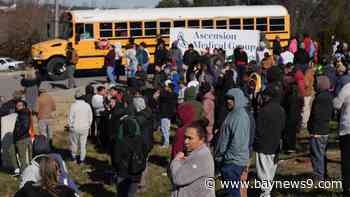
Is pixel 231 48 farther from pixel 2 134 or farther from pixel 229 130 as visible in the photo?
pixel 229 130

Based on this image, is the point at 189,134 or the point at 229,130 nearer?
the point at 189,134

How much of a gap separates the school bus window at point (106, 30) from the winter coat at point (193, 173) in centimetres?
1978

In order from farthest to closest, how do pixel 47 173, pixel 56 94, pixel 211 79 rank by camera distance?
1. pixel 56 94
2. pixel 211 79
3. pixel 47 173

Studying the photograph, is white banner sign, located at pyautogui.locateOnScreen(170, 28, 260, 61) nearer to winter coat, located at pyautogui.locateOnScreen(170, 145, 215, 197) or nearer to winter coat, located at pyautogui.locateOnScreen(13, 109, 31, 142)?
winter coat, located at pyautogui.locateOnScreen(13, 109, 31, 142)

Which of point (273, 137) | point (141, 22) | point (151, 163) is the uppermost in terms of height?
point (141, 22)

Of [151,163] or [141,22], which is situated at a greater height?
[141,22]

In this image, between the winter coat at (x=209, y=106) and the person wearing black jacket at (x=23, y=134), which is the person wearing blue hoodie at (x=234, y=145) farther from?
the person wearing black jacket at (x=23, y=134)

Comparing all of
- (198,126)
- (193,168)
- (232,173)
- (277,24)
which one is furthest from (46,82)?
(193,168)

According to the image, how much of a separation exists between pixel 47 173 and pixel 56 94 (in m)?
16.1

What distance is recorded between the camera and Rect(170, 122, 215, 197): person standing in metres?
6.78

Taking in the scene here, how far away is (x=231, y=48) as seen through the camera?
2453 centimetres

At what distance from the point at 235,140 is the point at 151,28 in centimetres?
1835

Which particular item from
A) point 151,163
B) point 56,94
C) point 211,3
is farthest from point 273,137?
point 211,3

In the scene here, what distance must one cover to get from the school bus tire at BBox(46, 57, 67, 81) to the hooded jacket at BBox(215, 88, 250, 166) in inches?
690
